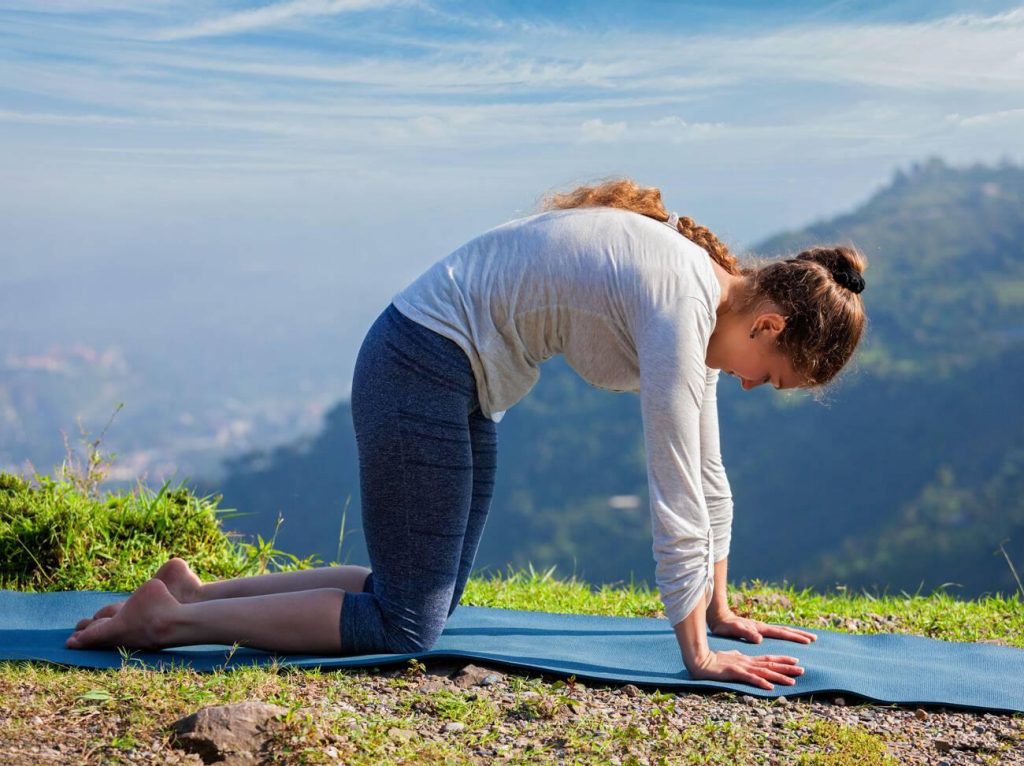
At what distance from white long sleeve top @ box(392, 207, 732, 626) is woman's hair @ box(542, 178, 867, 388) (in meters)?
0.13

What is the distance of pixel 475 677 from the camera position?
2.83 metres

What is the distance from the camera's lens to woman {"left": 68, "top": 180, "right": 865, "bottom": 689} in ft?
8.45

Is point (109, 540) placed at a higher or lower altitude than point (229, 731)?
lower

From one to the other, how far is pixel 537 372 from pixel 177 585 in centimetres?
118

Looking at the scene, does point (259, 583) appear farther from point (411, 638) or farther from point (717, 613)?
point (717, 613)

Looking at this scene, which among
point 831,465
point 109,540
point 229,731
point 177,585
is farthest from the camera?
point 831,465

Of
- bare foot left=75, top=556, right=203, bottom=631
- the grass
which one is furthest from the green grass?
the grass

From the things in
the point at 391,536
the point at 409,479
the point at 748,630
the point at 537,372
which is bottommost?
Answer: the point at 748,630

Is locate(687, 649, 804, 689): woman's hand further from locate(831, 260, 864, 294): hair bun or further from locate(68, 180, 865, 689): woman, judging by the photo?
locate(831, 260, 864, 294): hair bun

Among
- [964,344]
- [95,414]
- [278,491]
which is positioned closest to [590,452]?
[278,491]

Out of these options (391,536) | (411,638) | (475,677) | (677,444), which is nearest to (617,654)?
(475,677)

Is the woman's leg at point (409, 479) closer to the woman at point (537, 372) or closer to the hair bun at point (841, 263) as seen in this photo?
the woman at point (537, 372)

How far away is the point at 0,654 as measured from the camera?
9.82 feet

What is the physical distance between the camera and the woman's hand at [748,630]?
331cm
